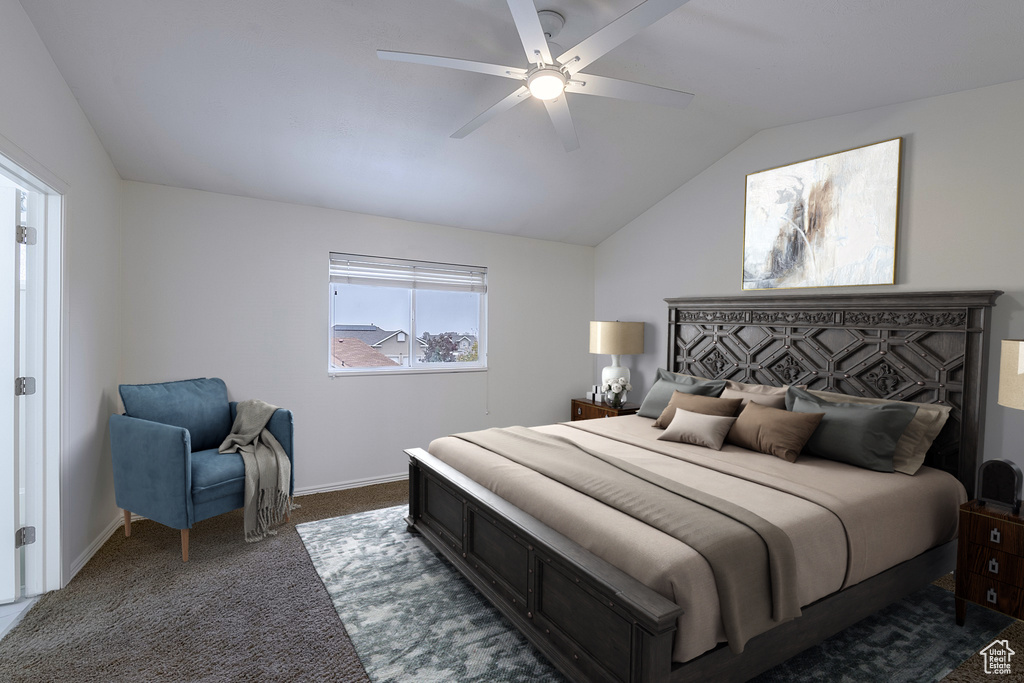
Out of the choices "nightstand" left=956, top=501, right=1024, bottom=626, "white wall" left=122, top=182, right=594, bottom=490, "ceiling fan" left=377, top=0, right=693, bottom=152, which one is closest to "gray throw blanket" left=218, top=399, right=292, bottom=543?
"white wall" left=122, top=182, right=594, bottom=490

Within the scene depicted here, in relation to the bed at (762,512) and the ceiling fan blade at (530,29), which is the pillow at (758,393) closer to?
the bed at (762,512)

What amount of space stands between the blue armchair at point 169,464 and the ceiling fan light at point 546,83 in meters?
2.54

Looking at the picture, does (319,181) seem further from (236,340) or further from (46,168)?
(46,168)

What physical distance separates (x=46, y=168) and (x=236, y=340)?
5.38 ft

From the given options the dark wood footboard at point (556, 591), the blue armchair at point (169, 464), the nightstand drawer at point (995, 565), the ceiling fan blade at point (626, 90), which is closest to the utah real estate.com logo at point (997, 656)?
the nightstand drawer at point (995, 565)

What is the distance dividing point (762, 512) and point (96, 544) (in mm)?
3644

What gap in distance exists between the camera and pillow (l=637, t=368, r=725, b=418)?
12.5 ft

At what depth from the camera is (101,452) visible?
10.6 feet

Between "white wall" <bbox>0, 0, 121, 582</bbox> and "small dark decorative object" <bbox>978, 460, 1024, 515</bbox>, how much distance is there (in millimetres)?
4444

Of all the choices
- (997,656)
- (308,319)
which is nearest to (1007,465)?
(997,656)

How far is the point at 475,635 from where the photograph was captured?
2.29 meters

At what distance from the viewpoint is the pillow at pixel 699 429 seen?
10.4ft

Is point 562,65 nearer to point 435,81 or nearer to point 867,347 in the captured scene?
point 435,81

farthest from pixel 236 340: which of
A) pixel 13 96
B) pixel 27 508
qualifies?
pixel 13 96
